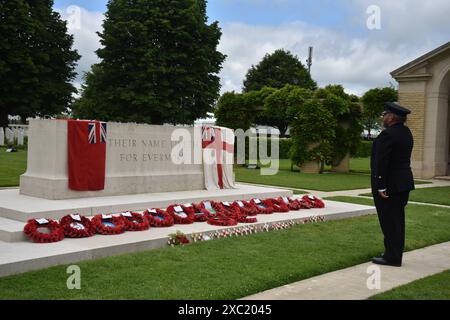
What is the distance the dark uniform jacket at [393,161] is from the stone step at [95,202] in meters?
4.82

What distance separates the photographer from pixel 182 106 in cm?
3694

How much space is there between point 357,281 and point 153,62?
3056 cm

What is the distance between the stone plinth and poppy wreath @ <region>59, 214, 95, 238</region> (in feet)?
6.99

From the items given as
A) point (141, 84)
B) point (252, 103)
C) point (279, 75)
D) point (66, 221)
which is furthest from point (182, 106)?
point (66, 221)

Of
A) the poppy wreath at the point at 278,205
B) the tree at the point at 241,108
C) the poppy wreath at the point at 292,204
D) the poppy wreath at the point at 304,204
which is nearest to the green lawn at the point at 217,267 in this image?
the poppy wreath at the point at 278,205

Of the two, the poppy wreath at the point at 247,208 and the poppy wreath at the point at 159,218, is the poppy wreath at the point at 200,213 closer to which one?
the poppy wreath at the point at 159,218

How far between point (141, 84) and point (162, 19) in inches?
194

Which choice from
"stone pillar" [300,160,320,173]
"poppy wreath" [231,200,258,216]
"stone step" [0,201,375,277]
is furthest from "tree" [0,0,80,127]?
"stone step" [0,201,375,277]

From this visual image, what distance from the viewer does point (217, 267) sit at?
636 centimetres

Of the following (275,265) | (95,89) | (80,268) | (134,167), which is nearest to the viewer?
(80,268)

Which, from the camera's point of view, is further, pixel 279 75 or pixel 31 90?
pixel 279 75

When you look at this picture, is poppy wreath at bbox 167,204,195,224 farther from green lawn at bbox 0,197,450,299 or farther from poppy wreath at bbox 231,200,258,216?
poppy wreath at bbox 231,200,258,216

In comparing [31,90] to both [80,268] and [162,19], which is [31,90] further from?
[80,268]

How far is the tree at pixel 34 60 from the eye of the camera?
34031mm
